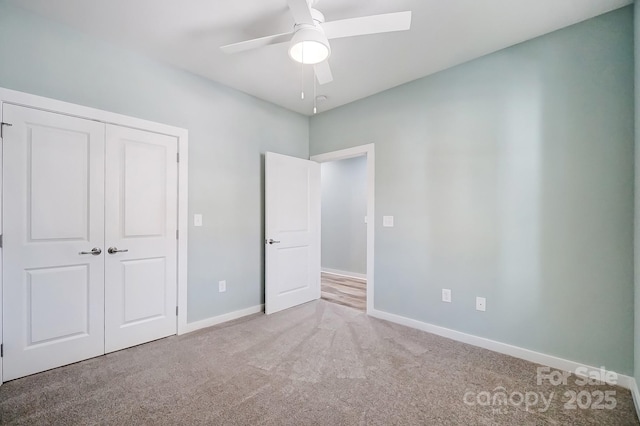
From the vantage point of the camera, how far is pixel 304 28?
1778mm

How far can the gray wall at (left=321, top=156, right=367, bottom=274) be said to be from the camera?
18.7 ft

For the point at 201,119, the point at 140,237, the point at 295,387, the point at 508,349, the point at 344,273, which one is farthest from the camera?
the point at 344,273

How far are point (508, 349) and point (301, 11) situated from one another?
3.02m

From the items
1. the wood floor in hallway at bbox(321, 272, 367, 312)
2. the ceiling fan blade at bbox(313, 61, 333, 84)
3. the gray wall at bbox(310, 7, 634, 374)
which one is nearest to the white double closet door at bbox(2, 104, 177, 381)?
the ceiling fan blade at bbox(313, 61, 333, 84)

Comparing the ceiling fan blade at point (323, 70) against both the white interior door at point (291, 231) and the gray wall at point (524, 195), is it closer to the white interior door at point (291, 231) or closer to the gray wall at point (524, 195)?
the gray wall at point (524, 195)

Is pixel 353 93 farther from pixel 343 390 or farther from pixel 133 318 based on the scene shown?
pixel 133 318

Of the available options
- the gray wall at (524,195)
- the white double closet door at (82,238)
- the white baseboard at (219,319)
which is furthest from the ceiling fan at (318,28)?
the white baseboard at (219,319)

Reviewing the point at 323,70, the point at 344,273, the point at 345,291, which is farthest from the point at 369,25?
the point at 344,273

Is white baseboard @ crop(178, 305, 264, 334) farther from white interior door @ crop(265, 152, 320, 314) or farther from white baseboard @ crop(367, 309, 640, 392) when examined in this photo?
white baseboard @ crop(367, 309, 640, 392)

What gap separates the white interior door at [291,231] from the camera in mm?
3514

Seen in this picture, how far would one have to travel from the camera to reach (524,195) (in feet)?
7.88

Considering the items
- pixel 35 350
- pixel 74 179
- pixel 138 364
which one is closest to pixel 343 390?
pixel 138 364

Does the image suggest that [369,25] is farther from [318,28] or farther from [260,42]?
[260,42]

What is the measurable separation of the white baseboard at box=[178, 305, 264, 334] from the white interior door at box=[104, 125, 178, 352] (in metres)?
0.15
